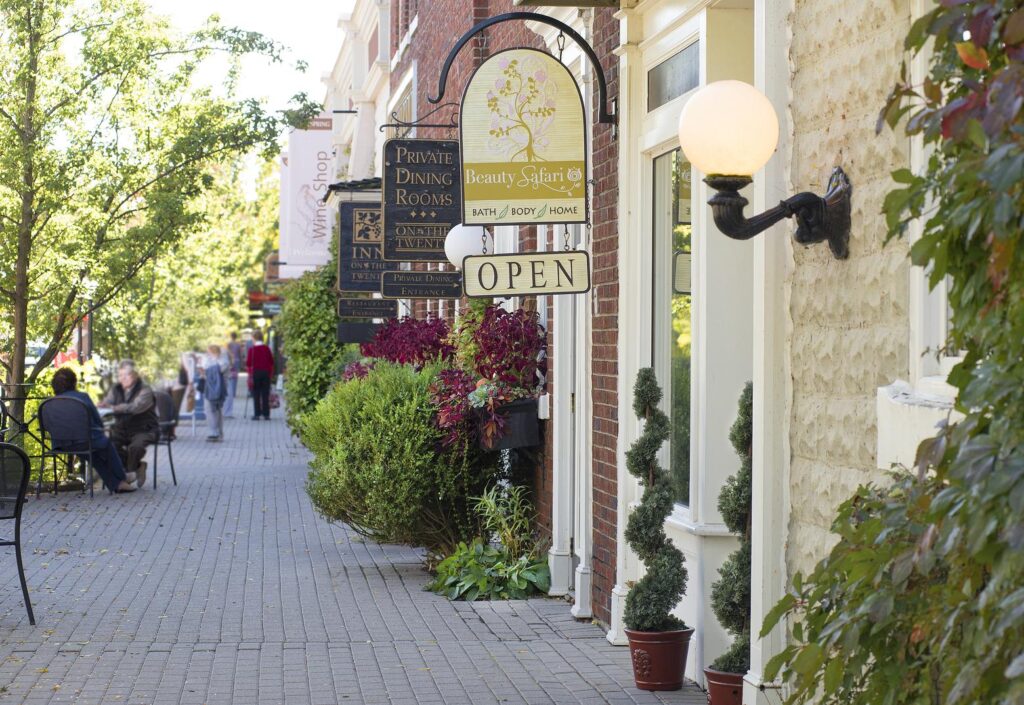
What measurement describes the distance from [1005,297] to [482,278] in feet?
15.6

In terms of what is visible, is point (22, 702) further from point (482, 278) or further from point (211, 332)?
point (211, 332)

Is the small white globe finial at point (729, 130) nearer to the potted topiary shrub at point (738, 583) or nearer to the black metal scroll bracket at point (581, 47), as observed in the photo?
the potted topiary shrub at point (738, 583)

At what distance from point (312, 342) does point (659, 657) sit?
14128mm

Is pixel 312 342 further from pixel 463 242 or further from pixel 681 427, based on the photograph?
pixel 681 427

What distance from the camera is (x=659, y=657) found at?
20.5 feet

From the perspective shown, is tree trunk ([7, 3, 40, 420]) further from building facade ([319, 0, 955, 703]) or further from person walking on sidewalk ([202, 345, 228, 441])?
person walking on sidewalk ([202, 345, 228, 441])

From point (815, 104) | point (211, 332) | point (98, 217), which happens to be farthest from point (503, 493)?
point (211, 332)

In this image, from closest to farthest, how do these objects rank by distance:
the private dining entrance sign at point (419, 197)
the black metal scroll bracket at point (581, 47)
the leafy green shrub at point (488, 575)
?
1. the black metal scroll bracket at point (581, 47)
2. the leafy green shrub at point (488, 575)
3. the private dining entrance sign at point (419, 197)

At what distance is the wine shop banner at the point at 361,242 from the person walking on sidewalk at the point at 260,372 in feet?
46.3

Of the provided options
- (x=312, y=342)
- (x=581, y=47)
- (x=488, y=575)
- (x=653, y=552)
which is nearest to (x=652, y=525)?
(x=653, y=552)

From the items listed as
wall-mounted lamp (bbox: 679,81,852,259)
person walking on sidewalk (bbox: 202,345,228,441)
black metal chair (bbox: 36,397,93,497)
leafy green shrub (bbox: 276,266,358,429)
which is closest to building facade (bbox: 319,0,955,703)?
wall-mounted lamp (bbox: 679,81,852,259)

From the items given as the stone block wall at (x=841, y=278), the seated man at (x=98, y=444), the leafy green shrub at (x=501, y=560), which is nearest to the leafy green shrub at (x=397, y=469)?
the leafy green shrub at (x=501, y=560)

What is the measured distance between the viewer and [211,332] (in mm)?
48125

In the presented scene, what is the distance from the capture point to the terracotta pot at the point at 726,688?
17.8 ft
